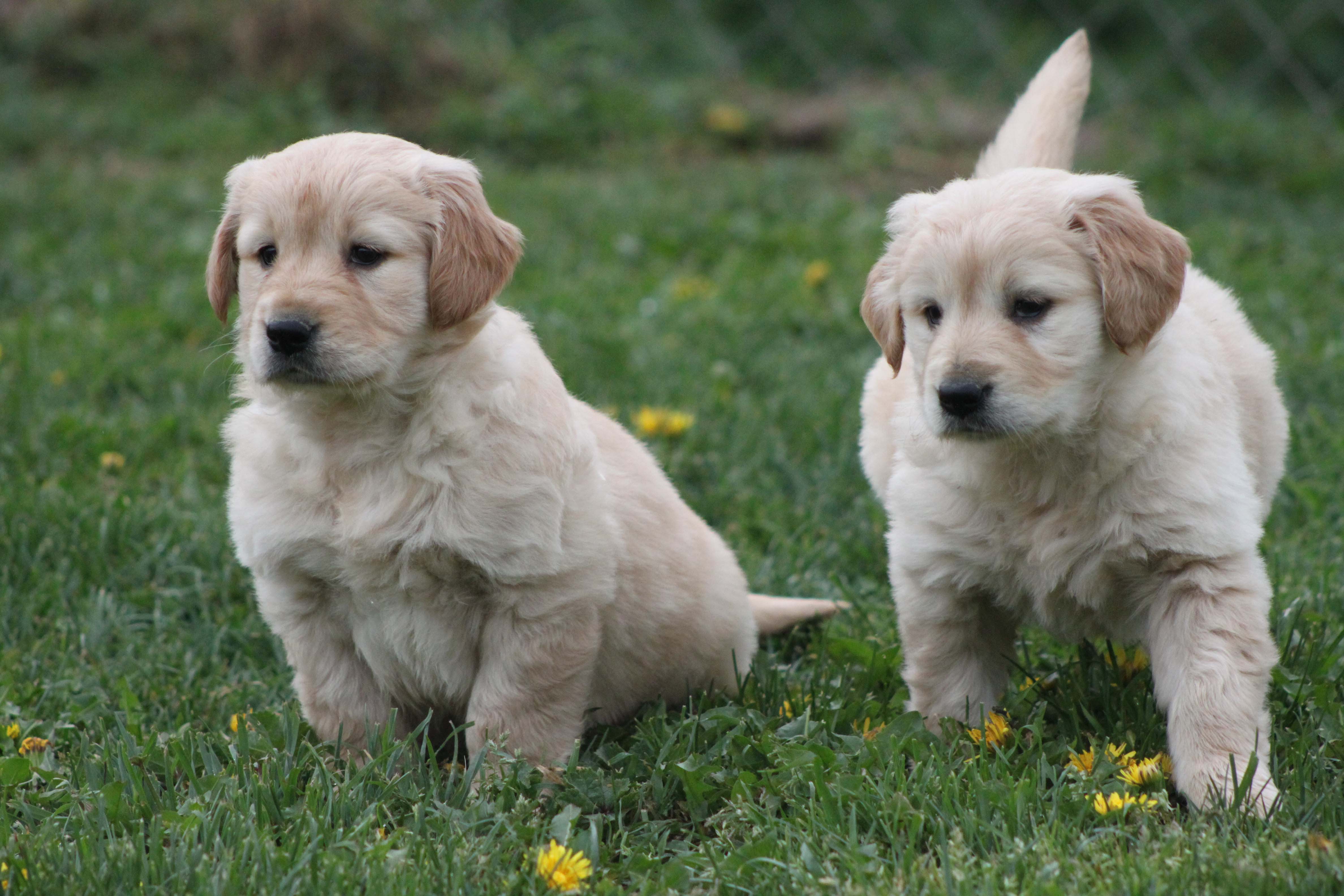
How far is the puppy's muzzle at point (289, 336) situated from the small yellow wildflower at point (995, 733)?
1.42m

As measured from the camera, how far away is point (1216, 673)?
7.98ft

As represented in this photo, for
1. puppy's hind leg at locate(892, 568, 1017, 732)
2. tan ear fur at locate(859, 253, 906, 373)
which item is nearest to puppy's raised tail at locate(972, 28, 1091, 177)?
tan ear fur at locate(859, 253, 906, 373)

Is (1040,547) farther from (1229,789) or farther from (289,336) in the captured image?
(289,336)

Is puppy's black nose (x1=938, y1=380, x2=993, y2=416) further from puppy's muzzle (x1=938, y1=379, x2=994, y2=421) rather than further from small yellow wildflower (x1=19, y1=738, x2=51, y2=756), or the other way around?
small yellow wildflower (x1=19, y1=738, x2=51, y2=756)

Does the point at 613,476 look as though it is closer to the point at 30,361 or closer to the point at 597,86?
the point at 30,361

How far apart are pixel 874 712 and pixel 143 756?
1.41 m

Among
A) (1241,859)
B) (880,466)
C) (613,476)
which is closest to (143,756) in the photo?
(613,476)

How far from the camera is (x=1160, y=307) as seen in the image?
2.54m

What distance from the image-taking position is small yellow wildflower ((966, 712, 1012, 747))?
260 cm

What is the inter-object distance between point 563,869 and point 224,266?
138 cm

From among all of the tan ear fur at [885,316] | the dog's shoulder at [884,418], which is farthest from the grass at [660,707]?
the tan ear fur at [885,316]

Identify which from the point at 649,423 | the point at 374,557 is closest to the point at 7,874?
the point at 374,557

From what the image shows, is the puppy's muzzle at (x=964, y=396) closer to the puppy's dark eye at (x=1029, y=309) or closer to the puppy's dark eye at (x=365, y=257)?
the puppy's dark eye at (x=1029, y=309)

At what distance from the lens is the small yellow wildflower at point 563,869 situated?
216cm
